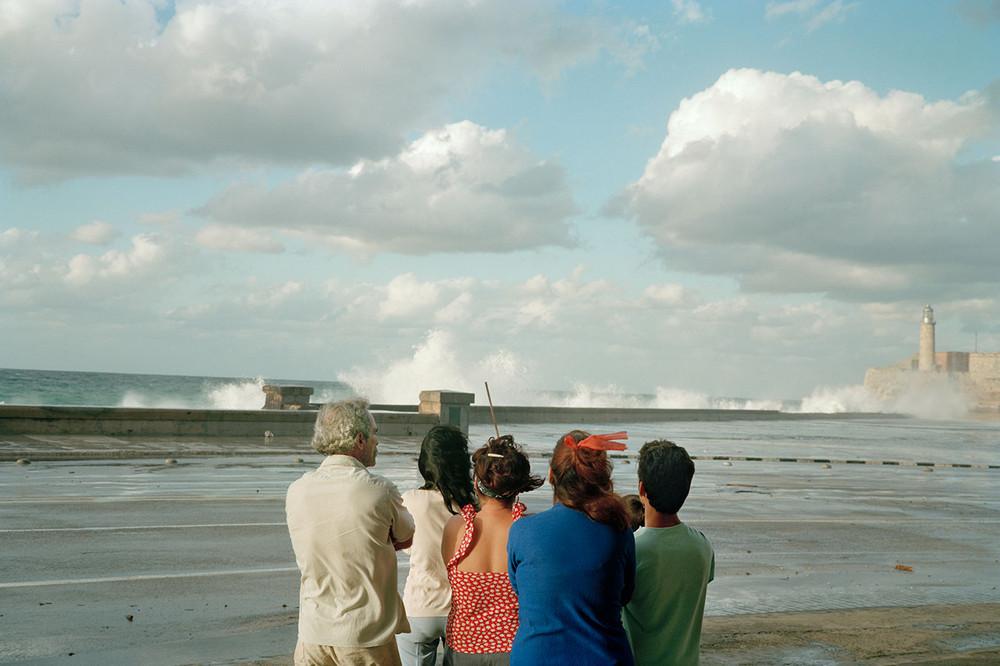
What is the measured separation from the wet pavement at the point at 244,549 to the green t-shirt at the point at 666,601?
10.9 feet

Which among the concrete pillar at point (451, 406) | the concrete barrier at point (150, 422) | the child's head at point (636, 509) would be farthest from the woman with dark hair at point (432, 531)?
the concrete pillar at point (451, 406)

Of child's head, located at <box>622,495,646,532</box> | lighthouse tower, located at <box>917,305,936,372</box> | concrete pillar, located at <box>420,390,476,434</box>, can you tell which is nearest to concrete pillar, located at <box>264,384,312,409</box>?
concrete pillar, located at <box>420,390,476,434</box>

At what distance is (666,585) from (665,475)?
431mm

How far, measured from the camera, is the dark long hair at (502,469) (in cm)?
415

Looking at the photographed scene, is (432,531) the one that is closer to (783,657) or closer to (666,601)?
(666,601)

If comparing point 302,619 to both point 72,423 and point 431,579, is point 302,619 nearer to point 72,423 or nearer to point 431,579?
point 431,579

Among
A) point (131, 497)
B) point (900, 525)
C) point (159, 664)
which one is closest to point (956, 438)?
point (900, 525)

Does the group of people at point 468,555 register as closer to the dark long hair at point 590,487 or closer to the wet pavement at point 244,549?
the dark long hair at point 590,487

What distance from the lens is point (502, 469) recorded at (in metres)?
4.16

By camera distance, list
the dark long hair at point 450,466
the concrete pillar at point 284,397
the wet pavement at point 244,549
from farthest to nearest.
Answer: the concrete pillar at point 284,397
the wet pavement at point 244,549
the dark long hair at point 450,466

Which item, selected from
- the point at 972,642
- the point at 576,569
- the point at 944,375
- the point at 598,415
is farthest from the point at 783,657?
the point at 944,375

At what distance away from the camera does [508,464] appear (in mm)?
4148

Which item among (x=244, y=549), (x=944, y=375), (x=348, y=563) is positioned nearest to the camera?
(x=348, y=563)

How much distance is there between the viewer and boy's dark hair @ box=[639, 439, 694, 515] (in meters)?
4.09
